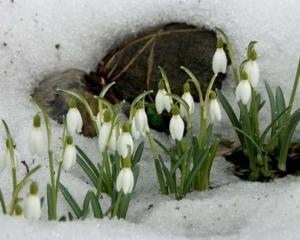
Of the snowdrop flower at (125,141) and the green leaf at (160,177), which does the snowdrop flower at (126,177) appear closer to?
the snowdrop flower at (125,141)

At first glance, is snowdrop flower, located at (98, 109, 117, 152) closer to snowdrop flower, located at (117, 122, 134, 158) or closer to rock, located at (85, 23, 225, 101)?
snowdrop flower, located at (117, 122, 134, 158)

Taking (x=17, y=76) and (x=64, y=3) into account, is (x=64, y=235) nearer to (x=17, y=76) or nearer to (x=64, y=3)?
(x=17, y=76)

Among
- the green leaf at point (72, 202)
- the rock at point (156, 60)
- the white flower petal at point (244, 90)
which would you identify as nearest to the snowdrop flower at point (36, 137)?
the green leaf at point (72, 202)

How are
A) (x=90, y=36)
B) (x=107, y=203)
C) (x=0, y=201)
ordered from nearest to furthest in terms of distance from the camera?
(x=0, y=201) < (x=107, y=203) < (x=90, y=36)

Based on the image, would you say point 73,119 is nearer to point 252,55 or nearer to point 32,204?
point 32,204

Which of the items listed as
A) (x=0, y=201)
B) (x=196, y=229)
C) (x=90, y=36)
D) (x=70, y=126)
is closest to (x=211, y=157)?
(x=196, y=229)

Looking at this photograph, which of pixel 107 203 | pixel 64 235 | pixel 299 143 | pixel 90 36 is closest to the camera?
pixel 64 235

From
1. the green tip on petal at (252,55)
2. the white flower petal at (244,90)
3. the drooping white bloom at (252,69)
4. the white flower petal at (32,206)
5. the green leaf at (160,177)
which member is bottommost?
the green leaf at (160,177)

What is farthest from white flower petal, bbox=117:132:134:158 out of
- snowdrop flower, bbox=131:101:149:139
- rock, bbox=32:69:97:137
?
rock, bbox=32:69:97:137
